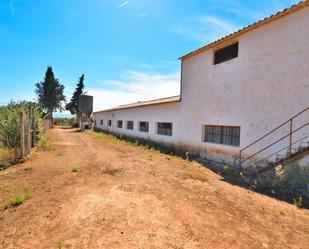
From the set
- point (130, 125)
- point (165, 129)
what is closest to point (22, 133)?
point (165, 129)

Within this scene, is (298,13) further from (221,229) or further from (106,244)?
(106,244)

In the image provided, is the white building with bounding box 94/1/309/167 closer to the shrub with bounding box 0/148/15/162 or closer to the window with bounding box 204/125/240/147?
the window with bounding box 204/125/240/147

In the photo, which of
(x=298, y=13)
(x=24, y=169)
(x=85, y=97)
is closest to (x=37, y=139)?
(x=24, y=169)

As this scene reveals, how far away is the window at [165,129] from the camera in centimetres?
1591

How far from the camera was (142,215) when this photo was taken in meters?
4.84

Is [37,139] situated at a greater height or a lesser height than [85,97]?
lesser

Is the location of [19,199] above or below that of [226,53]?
below

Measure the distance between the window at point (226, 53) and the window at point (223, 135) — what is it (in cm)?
322

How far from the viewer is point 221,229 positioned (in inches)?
175

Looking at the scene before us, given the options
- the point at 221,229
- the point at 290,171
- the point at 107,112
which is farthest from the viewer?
the point at 107,112

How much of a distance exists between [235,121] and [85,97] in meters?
33.3

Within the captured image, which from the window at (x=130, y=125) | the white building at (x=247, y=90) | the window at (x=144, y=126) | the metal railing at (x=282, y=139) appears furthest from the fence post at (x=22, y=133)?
the window at (x=130, y=125)

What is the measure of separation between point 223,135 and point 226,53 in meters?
3.89

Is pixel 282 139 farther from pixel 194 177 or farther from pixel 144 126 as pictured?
pixel 144 126
